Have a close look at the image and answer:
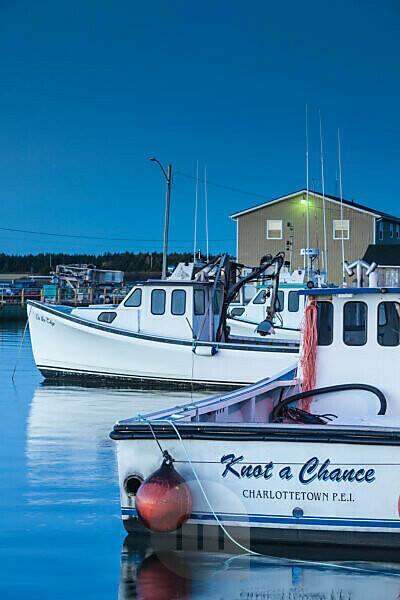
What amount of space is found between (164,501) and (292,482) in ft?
3.90

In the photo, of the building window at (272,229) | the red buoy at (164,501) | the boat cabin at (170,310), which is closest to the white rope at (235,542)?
the red buoy at (164,501)

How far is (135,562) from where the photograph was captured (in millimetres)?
8039

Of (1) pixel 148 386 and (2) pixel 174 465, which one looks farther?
(1) pixel 148 386

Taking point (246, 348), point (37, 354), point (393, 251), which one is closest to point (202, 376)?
point (246, 348)

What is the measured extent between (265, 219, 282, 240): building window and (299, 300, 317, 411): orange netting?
39559mm

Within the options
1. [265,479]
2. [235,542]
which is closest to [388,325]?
[265,479]

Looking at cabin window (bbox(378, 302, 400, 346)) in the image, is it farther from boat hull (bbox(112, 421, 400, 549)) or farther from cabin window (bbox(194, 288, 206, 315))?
cabin window (bbox(194, 288, 206, 315))

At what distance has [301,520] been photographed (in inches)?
307

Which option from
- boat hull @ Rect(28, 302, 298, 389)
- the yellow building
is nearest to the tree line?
the yellow building

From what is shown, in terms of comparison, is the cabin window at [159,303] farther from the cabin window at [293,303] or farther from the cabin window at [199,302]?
the cabin window at [293,303]

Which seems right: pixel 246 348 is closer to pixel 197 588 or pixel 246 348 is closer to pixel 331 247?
pixel 197 588

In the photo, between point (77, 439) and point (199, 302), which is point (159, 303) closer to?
point (199, 302)

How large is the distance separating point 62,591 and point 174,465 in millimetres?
1494

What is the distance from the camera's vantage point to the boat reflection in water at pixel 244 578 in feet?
23.6
